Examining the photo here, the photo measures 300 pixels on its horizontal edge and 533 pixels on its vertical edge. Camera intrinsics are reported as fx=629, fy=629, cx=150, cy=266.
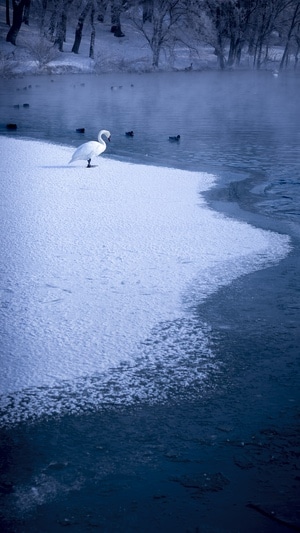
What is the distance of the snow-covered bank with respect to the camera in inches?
171

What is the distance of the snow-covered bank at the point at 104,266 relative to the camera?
4.36 m

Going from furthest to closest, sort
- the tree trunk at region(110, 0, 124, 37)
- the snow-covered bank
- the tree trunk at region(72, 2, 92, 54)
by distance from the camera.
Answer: the tree trunk at region(110, 0, 124, 37), the tree trunk at region(72, 2, 92, 54), the snow-covered bank

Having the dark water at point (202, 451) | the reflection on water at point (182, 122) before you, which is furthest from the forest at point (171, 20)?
the dark water at point (202, 451)

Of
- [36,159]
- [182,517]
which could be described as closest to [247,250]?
[182,517]

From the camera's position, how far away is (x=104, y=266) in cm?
592

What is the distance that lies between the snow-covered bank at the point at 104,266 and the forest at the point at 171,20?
34.4m

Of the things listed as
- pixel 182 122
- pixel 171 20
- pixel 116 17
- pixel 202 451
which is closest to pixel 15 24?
pixel 116 17

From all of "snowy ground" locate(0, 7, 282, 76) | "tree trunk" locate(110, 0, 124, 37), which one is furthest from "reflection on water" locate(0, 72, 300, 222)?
"tree trunk" locate(110, 0, 124, 37)

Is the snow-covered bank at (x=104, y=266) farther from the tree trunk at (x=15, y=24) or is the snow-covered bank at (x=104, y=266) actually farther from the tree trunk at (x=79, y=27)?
the tree trunk at (x=79, y=27)

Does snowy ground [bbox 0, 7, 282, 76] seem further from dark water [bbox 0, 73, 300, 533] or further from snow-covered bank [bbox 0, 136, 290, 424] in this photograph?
dark water [bbox 0, 73, 300, 533]

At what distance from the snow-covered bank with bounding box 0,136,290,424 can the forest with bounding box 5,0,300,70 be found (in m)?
34.4

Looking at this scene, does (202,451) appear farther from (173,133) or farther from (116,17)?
(116,17)

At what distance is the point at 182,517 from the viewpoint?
2.92 m

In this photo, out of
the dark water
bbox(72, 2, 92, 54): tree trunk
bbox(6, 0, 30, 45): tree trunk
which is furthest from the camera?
bbox(72, 2, 92, 54): tree trunk
